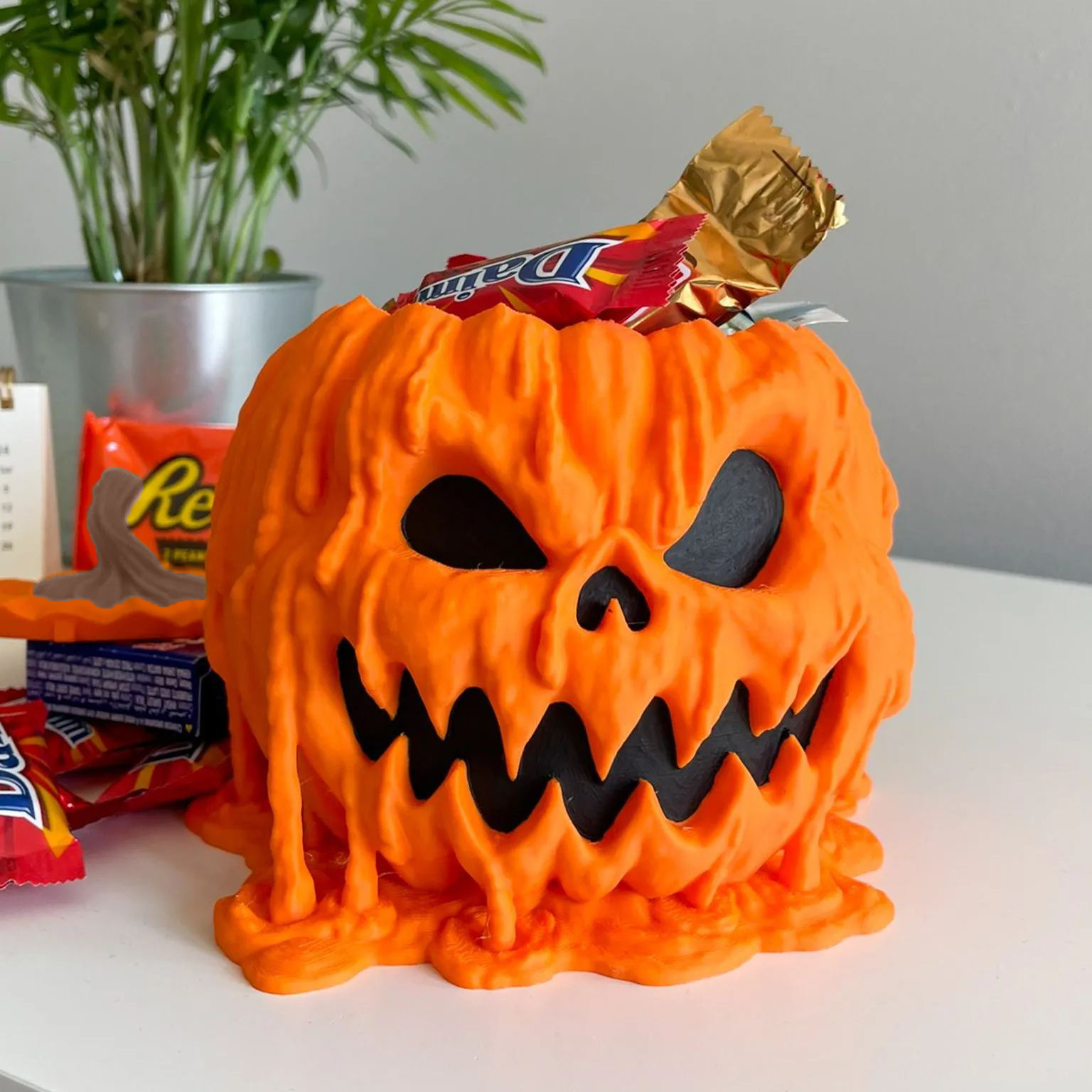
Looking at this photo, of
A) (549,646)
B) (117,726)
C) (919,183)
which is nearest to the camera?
(549,646)

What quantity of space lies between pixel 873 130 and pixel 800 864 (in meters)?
1.09

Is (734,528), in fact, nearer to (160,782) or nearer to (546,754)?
(546,754)

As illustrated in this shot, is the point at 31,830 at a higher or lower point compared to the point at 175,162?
lower

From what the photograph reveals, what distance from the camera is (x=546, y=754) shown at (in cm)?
59

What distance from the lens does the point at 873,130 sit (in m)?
1.47

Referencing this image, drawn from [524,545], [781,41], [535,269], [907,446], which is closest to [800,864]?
[524,545]

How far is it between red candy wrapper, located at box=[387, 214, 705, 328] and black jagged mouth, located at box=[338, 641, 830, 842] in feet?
0.66

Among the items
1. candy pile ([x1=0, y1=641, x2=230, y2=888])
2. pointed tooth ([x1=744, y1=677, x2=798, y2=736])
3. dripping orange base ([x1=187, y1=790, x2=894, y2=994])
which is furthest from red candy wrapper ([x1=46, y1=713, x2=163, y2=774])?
pointed tooth ([x1=744, y1=677, x2=798, y2=736])

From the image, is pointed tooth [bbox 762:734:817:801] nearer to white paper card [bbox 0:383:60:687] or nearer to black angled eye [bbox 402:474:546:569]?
black angled eye [bbox 402:474:546:569]

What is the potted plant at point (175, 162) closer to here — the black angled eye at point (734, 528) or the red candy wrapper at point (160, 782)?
the red candy wrapper at point (160, 782)

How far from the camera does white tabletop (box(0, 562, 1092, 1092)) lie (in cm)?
51

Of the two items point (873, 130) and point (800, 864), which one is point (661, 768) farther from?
point (873, 130)

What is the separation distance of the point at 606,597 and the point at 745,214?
10.9 inches

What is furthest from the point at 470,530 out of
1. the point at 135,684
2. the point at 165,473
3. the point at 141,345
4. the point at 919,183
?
the point at 919,183
